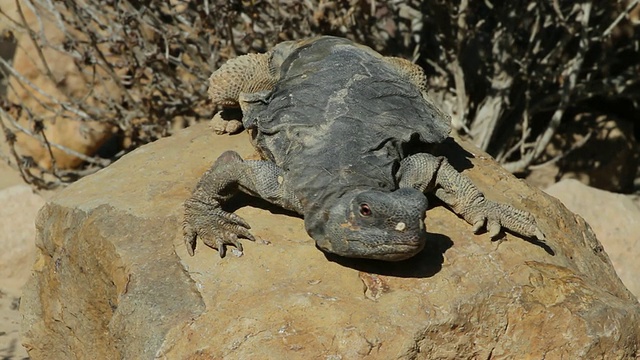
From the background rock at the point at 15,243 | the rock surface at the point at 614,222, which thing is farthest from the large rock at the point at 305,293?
the background rock at the point at 15,243

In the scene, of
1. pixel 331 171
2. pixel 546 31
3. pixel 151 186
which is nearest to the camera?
pixel 331 171

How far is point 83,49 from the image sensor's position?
8.74 metres

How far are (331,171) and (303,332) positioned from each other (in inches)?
36.8

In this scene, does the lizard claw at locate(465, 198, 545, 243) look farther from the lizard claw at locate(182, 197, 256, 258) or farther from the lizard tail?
the lizard tail

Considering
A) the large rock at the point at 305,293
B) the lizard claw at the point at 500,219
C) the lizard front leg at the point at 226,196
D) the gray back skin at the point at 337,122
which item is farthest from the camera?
the lizard claw at the point at 500,219

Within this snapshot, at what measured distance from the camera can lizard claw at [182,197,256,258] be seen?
199 inches

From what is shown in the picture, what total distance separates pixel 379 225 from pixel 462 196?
3.20 ft

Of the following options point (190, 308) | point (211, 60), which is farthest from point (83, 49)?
point (190, 308)

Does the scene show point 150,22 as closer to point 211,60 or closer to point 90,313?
point 211,60

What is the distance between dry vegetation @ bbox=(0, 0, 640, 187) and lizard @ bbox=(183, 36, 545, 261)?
8.01 feet

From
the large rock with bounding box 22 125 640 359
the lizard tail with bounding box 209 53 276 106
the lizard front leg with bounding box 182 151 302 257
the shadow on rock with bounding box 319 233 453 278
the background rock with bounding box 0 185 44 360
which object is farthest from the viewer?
the background rock with bounding box 0 185 44 360

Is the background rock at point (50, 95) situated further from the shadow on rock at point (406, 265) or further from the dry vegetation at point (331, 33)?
the shadow on rock at point (406, 265)

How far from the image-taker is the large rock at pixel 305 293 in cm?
447

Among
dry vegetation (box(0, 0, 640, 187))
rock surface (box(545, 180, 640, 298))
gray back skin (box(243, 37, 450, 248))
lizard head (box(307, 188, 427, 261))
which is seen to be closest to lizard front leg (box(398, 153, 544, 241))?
gray back skin (box(243, 37, 450, 248))
